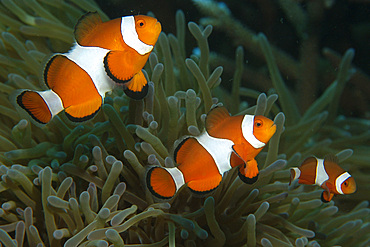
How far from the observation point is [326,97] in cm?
218

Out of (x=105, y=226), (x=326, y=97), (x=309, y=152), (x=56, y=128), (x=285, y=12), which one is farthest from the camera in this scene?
(x=285, y=12)

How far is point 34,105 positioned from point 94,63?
0.66 feet

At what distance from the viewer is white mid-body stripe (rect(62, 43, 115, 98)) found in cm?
101

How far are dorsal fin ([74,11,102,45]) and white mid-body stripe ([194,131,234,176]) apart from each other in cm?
46

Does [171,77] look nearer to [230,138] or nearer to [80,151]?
[80,151]

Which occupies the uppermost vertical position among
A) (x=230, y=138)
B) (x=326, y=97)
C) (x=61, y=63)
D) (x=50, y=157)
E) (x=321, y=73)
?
(x=61, y=63)

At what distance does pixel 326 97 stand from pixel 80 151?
1522 millimetres

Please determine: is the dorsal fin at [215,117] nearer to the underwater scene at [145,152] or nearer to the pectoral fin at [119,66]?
the underwater scene at [145,152]

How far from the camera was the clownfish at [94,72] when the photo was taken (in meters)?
0.99

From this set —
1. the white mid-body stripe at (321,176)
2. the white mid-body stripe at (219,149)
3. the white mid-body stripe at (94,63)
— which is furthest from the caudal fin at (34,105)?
the white mid-body stripe at (321,176)

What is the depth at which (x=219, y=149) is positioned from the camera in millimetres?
1071

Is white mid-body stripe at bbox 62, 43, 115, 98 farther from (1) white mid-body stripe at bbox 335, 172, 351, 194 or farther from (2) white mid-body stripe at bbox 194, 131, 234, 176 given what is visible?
(1) white mid-body stripe at bbox 335, 172, 351, 194

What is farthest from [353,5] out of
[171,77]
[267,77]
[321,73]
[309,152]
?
[171,77]

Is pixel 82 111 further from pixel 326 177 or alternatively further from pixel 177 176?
pixel 326 177
